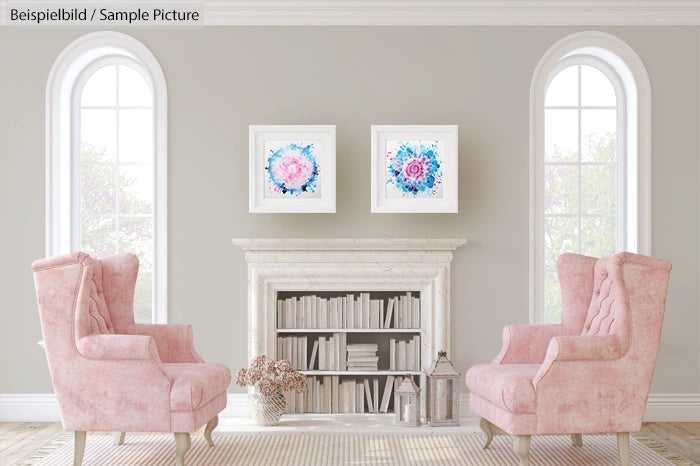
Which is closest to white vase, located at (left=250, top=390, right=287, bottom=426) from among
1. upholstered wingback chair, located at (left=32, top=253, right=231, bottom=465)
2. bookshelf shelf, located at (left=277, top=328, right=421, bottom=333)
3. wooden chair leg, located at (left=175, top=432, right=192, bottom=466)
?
bookshelf shelf, located at (left=277, top=328, right=421, bottom=333)

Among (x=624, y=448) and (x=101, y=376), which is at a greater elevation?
(x=101, y=376)

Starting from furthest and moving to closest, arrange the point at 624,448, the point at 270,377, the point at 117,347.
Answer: the point at 270,377, the point at 624,448, the point at 117,347

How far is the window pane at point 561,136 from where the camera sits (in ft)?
18.7

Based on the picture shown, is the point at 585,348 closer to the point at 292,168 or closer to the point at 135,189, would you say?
the point at 292,168

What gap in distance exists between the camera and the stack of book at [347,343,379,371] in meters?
5.32

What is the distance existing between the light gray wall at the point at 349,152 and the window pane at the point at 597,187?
39 centimetres

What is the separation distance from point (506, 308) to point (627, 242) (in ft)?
3.38

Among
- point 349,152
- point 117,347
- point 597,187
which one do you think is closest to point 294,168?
point 349,152

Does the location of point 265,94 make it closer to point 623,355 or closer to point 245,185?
point 245,185

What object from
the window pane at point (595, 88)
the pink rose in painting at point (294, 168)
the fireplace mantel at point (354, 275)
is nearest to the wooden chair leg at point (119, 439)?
the fireplace mantel at point (354, 275)

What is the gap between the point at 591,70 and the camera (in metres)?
5.68

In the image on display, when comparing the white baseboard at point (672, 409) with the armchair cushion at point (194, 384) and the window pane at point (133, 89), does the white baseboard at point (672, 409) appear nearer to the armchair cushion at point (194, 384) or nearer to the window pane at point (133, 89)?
the armchair cushion at point (194, 384)

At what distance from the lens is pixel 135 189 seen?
223 inches

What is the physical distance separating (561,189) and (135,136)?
319 cm
